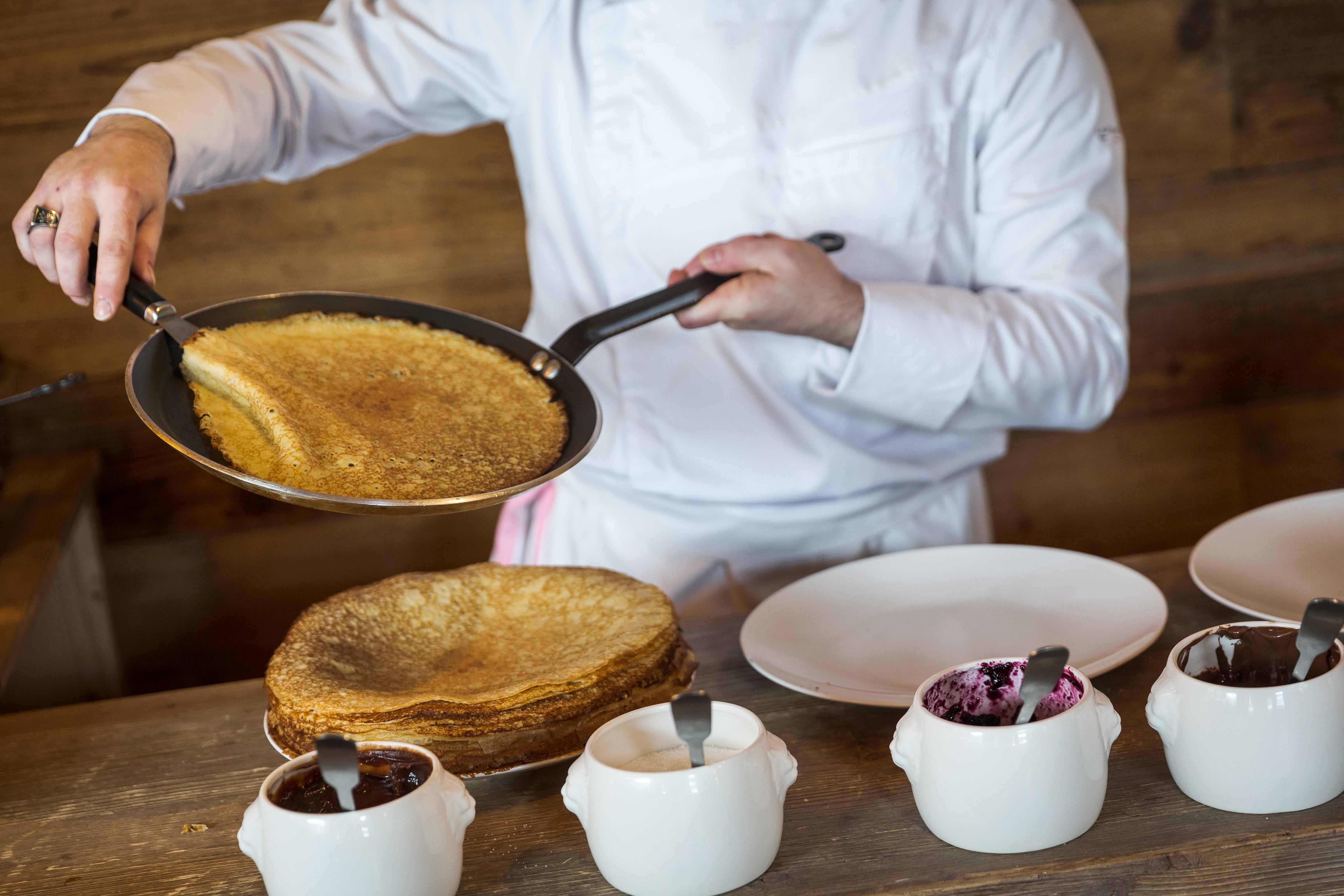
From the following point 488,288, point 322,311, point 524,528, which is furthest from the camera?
point 488,288

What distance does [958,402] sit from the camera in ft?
4.11

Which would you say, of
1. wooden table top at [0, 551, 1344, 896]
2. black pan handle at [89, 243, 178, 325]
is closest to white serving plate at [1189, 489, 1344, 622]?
wooden table top at [0, 551, 1344, 896]

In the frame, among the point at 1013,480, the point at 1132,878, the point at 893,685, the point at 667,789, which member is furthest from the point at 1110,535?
the point at 667,789

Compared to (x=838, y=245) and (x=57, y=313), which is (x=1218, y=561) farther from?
(x=57, y=313)

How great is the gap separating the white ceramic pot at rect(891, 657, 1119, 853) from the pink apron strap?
875 mm

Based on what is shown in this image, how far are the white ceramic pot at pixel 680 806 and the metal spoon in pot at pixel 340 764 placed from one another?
5.1 inches

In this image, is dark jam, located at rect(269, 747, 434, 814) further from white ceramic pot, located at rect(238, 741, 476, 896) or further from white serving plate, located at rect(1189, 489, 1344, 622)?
white serving plate, located at rect(1189, 489, 1344, 622)

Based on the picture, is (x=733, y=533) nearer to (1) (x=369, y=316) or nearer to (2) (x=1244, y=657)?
(1) (x=369, y=316)

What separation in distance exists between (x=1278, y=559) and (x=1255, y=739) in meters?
0.45

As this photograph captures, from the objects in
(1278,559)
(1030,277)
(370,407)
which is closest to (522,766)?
(370,407)

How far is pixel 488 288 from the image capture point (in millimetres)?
2020

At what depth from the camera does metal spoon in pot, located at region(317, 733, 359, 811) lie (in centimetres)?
63

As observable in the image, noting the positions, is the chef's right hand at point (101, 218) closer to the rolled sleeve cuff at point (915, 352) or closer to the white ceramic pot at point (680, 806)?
the white ceramic pot at point (680, 806)

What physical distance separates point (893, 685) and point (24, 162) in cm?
167
